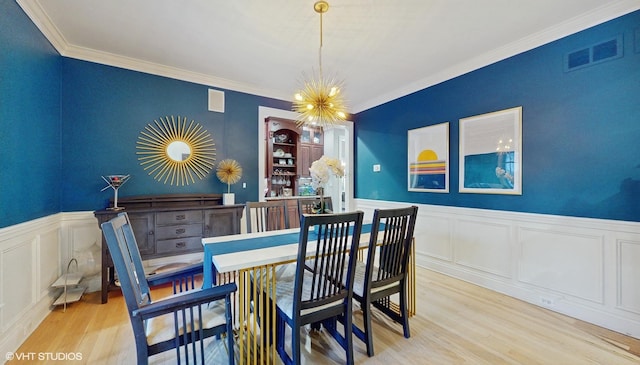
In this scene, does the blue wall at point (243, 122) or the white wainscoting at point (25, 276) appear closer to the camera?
the white wainscoting at point (25, 276)

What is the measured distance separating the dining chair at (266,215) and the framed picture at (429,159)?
2.16 metres

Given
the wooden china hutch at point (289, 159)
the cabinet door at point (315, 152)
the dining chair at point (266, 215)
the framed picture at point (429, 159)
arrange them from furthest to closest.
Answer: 1. the cabinet door at point (315, 152)
2. the wooden china hutch at point (289, 159)
3. the framed picture at point (429, 159)
4. the dining chair at point (266, 215)

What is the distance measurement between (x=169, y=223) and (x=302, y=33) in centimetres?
257

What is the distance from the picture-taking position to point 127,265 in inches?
51.4

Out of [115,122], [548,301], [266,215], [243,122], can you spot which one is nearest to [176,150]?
[115,122]

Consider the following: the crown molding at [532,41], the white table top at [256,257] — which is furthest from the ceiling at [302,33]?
the white table top at [256,257]

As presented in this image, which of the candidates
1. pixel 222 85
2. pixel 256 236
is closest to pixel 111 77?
pixel 222 85

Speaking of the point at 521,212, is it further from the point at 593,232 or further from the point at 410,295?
the point at 410,295

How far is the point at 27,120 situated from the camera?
218 centimetres

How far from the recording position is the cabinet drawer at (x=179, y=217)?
9.56 feet

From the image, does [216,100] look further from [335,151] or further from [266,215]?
[335,151]

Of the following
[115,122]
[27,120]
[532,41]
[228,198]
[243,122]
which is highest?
[532,41]


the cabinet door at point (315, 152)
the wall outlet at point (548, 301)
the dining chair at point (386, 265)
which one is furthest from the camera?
the cabinet door at point (315, 152)

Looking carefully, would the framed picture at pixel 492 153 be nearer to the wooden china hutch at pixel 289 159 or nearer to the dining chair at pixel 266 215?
the dining chair at pixel 266 215
